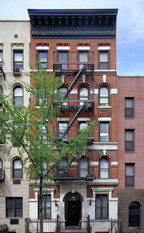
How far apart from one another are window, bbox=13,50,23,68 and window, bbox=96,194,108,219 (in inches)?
529

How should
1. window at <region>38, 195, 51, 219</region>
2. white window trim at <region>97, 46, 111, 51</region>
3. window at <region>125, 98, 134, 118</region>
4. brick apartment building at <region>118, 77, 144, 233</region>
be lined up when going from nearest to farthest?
1. window at <region>38, 195, 51, 219</region>
2. brick apartment building at <region>118, 77, 144, 233</region>
3. window at <region>125, 98, 134, 118</region>
4. white window trim at <region>97, 46, 111, 51</region>

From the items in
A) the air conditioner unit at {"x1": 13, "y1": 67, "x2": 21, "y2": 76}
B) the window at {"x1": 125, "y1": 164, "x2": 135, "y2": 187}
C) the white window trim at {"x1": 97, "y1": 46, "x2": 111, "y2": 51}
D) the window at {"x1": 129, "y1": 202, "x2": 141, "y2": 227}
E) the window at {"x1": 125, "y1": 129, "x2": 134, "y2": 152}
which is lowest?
the window at {"x1": 129, "y1": 202, "x2": 141, "y2": 227}

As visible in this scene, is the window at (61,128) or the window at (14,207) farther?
the window at (61,128)

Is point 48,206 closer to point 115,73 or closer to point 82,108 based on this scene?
point 82,108

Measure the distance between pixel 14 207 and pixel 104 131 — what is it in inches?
394

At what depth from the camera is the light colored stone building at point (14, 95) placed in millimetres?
19109

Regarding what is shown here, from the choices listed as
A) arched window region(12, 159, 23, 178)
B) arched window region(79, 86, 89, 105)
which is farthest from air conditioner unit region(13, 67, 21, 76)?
arched window region(12, 159, 23, 178)

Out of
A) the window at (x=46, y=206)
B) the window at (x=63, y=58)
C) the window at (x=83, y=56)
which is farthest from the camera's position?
the window at (x=63, y=58)

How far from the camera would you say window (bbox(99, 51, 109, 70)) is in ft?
67.1

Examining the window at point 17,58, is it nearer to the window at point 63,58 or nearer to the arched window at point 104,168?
the window at point 63,58

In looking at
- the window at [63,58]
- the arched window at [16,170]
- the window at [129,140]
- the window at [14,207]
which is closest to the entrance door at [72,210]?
the window at [14,207]

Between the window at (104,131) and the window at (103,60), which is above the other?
the window at (103,60)

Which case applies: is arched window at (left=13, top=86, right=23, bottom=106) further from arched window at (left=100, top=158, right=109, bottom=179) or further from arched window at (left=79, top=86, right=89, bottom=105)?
arched window at (left=100, top=158, right=109, bottom=179)

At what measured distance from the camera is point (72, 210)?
19359mm
